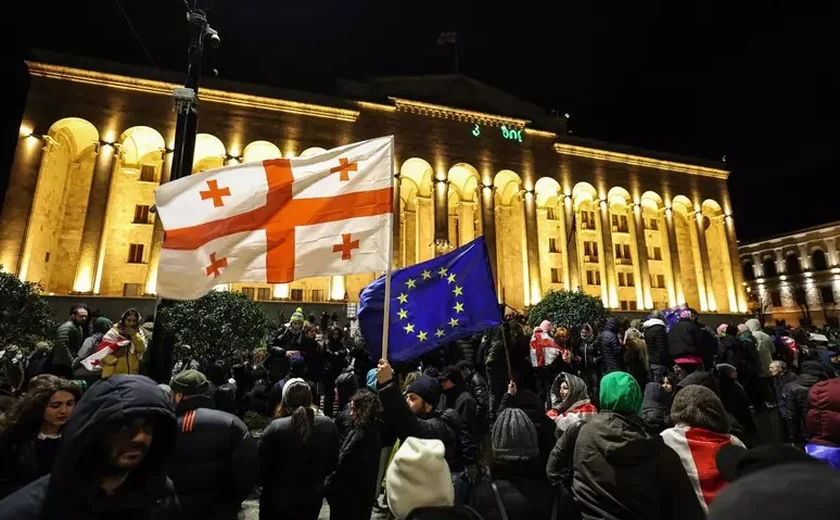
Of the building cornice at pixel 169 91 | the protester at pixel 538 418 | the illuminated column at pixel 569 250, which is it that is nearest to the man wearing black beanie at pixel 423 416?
the protester at pixel 538 418

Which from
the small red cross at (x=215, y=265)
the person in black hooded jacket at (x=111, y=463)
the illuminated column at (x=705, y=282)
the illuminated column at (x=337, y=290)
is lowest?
the person in black hooded jacket at (x=111, y=463)

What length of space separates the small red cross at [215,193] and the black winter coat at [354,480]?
2.61m

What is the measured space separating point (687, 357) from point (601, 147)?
3271 cm

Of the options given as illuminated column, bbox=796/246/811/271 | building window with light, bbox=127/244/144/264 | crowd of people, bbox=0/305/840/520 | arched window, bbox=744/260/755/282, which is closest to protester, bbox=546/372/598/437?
crowd of people, bbox=0/305/840/520

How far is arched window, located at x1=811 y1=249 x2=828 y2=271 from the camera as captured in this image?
5148 centimetres

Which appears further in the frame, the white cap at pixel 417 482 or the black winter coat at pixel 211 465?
the black winter coat at pixel 211 465

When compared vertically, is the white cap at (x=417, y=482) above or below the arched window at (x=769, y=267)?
below

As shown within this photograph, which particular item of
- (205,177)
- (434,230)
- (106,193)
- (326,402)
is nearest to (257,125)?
(106,193)

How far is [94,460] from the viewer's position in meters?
1.68

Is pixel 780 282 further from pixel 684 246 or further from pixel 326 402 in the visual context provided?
pixel 326 402

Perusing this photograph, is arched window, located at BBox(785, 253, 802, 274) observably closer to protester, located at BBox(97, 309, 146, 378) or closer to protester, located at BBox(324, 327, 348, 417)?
protester, located at BBox(324, 327, 348, 417)

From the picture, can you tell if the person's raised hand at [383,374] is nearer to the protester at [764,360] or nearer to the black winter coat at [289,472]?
the black winter coat at [289,472]

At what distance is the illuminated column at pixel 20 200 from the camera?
22.5 m

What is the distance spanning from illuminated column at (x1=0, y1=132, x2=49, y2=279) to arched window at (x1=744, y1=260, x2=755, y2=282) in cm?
7474
